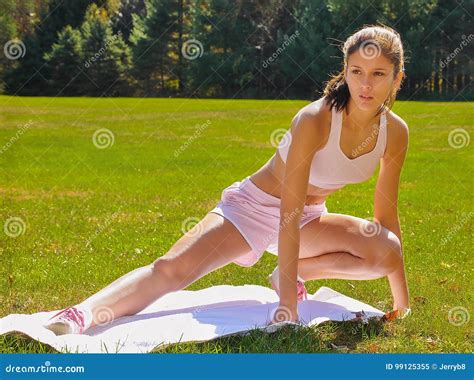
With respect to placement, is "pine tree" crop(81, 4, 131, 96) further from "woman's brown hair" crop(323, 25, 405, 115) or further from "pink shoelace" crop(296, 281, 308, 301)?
A: "woman's brown hair" crop(323, 25, 405, 115)

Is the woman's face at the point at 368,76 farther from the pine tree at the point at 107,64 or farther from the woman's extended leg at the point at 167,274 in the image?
the pine tree at the point at 107,64

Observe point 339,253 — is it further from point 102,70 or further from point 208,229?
point 102,70

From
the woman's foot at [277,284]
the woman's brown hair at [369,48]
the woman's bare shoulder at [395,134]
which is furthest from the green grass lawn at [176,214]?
the woman's brown hair at [369,48]

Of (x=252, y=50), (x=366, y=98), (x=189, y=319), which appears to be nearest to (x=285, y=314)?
(x=189, y=319)

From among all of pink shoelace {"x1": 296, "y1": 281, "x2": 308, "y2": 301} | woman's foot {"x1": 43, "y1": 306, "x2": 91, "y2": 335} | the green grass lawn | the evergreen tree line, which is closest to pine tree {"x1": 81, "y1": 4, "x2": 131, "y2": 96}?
the evergreen tree line

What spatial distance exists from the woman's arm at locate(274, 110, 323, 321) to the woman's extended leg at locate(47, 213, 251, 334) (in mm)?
387

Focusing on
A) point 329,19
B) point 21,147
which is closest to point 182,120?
point 21,147

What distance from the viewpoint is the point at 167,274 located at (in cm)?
403

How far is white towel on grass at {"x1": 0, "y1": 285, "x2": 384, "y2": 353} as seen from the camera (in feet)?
12.0

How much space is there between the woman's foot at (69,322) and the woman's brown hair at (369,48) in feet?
5.15

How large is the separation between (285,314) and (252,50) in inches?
930

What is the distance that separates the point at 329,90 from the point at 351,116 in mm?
169

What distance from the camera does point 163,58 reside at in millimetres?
→ 20531

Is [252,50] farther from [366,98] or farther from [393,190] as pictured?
[366,98]
